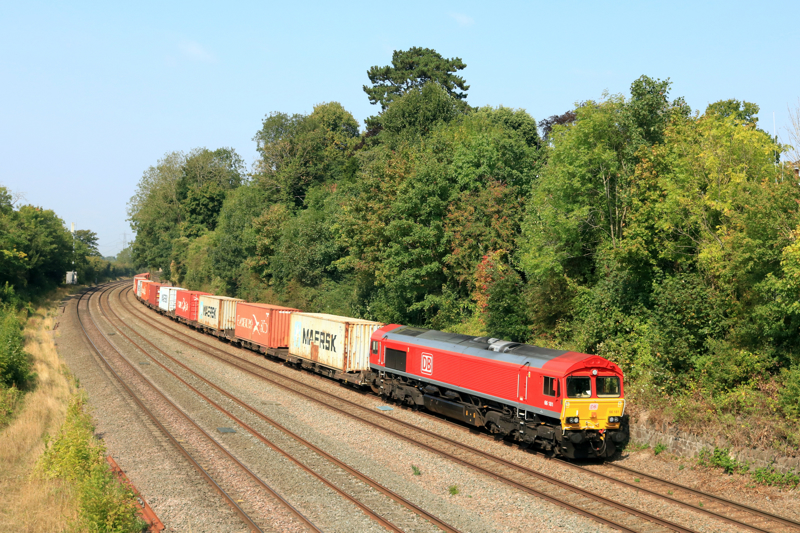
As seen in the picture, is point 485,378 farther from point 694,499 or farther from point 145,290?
point 145,290

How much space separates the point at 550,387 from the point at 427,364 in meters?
6.72

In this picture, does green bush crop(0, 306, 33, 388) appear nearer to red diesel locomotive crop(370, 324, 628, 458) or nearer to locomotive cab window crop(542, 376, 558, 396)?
red diesel locomotive crop(370, 324, 628, 458)

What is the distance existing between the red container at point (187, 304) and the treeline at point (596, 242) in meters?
9.89

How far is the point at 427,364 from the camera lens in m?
23.8

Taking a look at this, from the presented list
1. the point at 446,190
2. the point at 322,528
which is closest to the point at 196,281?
the point at 446,190

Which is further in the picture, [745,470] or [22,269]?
[22,269]

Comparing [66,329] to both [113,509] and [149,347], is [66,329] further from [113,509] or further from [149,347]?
[113,509]

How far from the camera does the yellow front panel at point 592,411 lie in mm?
17938

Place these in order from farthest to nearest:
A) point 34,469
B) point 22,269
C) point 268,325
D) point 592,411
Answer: point 22,269 → point 268,325 → point 592,411 → point 34,469

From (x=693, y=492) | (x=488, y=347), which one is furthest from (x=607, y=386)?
(x=488, y=347)

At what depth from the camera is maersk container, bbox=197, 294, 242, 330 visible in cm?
4572

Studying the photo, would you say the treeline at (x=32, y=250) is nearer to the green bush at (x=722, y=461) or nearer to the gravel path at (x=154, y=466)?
the gravel path at (x=154, y=466)

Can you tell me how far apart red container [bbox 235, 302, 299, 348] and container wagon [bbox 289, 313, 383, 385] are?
9.98 ft

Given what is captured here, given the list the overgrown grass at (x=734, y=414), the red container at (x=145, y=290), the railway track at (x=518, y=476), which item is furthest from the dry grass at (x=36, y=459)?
the red container at (x=145, y=290)
